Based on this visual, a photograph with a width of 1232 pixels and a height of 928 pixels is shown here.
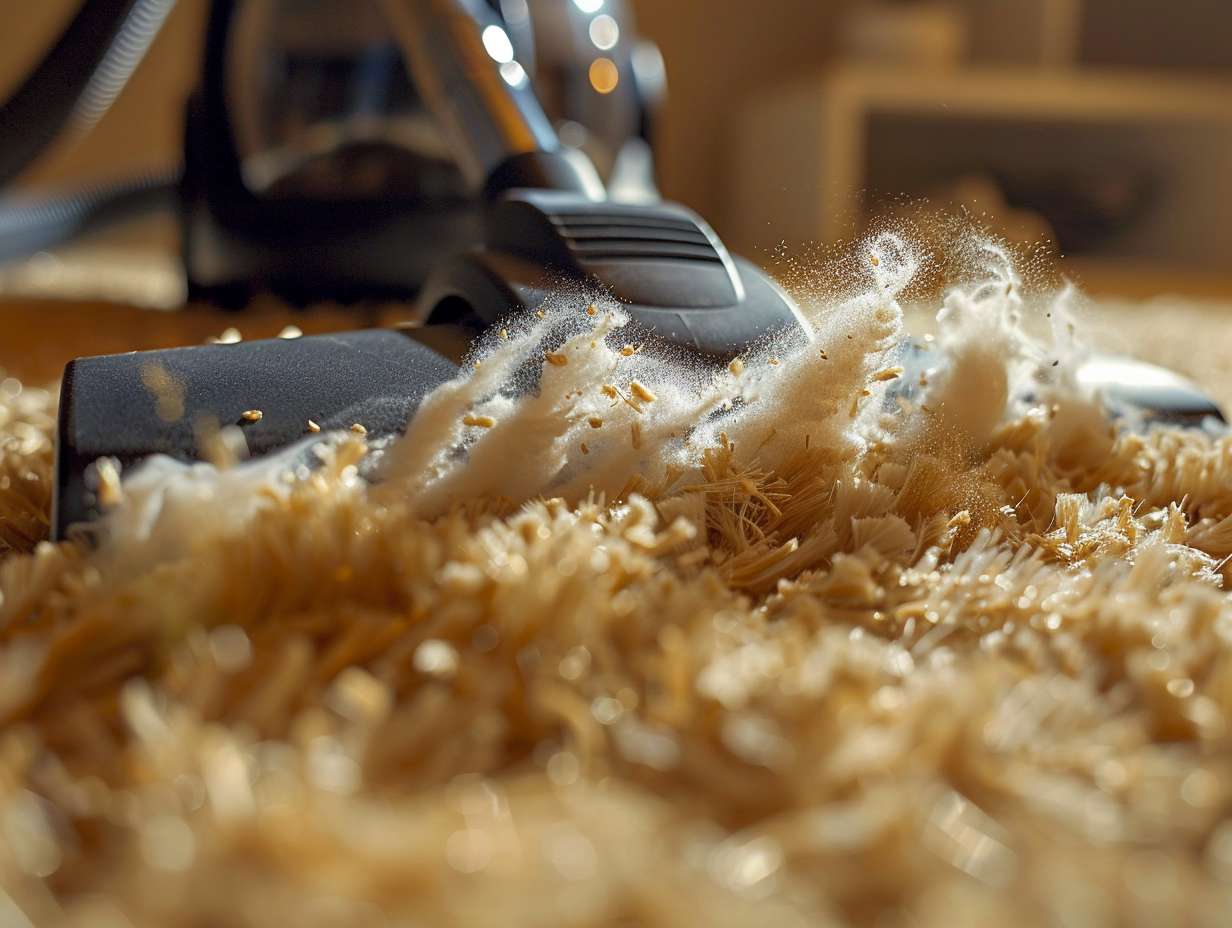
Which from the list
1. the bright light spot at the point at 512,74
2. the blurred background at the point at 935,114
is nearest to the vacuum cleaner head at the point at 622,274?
the bright light spot at the point at 512,74

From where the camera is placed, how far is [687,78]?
8.19 feet

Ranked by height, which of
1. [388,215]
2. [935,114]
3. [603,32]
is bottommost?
[935,114]

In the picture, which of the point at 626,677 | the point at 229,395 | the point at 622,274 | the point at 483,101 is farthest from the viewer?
the point at 483,101

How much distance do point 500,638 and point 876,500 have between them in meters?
0.17

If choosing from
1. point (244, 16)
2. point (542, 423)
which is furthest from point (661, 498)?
point (244, 16)

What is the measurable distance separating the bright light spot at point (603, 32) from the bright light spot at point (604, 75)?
16 millimetres

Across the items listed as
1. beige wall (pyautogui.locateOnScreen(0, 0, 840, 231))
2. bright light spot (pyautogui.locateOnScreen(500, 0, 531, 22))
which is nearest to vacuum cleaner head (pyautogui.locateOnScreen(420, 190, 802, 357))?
bright light spot (pyautogui.locateOnScreen(500, 0, 531, 22))

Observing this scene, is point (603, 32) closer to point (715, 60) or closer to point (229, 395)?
point (229, 395)

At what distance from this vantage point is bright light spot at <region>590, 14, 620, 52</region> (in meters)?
1.34

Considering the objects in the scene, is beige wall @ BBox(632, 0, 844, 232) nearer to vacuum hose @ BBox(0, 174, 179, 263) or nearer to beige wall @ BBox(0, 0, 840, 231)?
beige wall @ BBox(0, 0, 840, 231)

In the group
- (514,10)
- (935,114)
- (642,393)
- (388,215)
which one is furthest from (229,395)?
(935,114)

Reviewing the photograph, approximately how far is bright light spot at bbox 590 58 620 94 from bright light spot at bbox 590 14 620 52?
0.05ft

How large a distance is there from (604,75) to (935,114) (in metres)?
1.16

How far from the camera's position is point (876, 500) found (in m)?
0.40
